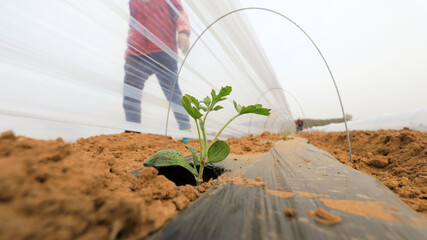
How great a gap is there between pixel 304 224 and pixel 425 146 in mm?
1842

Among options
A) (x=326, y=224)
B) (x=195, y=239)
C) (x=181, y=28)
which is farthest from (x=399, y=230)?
(x=181, y=28)

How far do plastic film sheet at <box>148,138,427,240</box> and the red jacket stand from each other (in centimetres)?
128

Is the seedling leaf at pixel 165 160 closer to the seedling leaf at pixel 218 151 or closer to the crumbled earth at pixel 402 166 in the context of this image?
the seedling leaf at pixel 218 151

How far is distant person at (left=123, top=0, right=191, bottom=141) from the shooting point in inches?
48.6

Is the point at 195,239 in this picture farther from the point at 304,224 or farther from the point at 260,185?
the point at 260,185

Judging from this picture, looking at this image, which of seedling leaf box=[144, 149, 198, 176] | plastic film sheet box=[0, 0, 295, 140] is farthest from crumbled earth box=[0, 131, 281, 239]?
plastic film sheet box=[0, 0, 295, 140]

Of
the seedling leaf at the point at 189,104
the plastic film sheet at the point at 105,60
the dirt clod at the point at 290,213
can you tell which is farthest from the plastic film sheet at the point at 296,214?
the plastic film sheet at the point at 105,60

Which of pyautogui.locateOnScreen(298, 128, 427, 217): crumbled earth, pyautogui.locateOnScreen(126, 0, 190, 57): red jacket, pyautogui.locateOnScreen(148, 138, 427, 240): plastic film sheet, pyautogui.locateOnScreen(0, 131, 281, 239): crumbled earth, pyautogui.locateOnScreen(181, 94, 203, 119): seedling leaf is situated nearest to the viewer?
pyautogui.locateOnScreen(0, 131, 281, 239): crumbled earth

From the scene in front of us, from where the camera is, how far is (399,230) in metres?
0.39

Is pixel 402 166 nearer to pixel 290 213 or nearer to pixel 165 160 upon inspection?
pixel 290 213

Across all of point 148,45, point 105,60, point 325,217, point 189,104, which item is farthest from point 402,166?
point 105,60

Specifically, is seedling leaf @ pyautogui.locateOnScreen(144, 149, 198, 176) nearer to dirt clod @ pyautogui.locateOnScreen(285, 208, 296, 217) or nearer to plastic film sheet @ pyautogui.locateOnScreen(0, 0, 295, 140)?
dirt clod @ pyautogui.locateOnScreen(285, 208, 296, 217)

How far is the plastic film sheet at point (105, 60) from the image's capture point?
760 mm

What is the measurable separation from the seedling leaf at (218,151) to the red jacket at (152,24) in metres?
1.04
